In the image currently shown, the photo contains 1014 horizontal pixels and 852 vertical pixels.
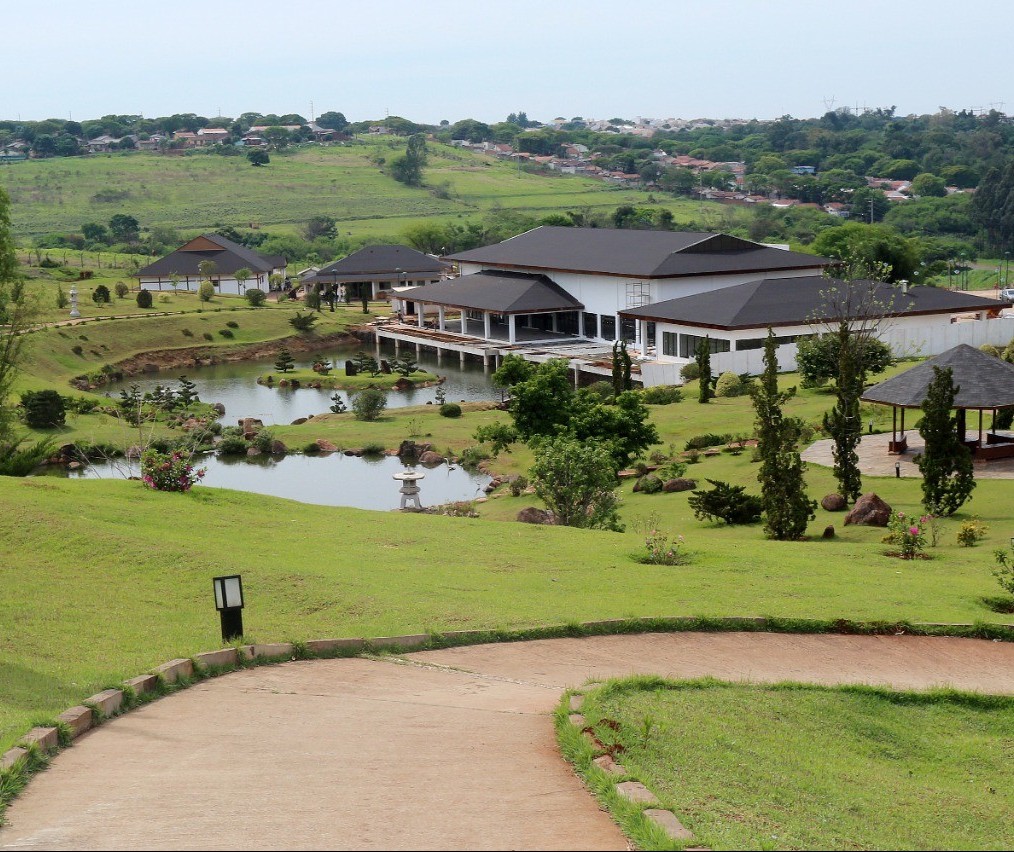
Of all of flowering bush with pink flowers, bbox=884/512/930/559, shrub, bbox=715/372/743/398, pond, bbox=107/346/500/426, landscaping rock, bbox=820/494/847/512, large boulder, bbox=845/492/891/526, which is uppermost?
flowering bush with pink flowers, bbox=884/512/930/559

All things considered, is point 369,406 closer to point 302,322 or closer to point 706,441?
point 706,441

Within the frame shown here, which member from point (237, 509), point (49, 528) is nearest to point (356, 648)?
point (49, 528)

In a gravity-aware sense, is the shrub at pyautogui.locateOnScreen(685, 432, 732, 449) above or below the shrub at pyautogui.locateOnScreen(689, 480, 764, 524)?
below

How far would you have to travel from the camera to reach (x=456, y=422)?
40.0 m

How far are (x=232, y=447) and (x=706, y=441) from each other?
14.2m

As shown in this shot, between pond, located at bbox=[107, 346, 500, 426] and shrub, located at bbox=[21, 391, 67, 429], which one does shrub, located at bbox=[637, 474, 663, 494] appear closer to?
shrub, located at bbox=[21, 391, 67, 429]

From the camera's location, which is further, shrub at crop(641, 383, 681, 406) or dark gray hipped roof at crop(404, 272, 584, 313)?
dark gray hipped roof at crop(404, 272, 584, 313)

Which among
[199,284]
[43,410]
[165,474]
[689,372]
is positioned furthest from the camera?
[199,284]

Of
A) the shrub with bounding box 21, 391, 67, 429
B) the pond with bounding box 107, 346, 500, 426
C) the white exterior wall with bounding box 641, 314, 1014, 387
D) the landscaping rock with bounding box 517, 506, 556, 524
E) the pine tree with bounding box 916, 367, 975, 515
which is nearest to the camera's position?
the pine tree with bounding box 916, 367, 975, 515

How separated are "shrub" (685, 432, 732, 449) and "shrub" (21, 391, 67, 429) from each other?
61.8 ft

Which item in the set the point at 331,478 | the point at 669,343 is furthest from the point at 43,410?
the point at 669,343

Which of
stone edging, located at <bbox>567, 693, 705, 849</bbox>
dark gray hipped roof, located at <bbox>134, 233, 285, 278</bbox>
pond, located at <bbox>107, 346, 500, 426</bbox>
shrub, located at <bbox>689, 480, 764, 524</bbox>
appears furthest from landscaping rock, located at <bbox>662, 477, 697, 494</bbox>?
dark gray hipped roof, located at <bbox>134, 233, 285, 278</bbox>

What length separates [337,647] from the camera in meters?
11.8

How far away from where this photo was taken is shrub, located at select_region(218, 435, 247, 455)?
1457 inches
